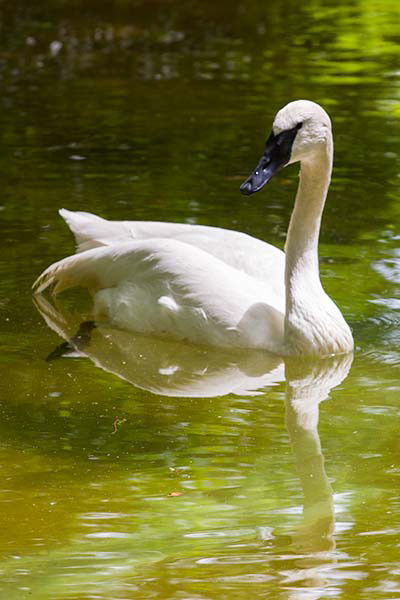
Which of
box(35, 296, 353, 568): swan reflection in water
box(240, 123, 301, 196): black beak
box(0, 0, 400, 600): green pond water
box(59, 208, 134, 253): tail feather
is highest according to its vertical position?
box(240, 123, 301, 196): black beak

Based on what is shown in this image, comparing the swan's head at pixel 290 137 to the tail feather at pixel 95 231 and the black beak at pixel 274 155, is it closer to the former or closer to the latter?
the black beak at pixel 274 155

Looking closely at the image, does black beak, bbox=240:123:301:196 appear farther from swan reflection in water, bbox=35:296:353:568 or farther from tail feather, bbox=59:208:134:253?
tail feather, bbox=59:208:134:253

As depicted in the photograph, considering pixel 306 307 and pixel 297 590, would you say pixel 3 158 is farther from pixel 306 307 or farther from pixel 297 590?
pixel 297 590

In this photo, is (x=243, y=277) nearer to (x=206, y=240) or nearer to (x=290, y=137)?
(x=206, y=240)

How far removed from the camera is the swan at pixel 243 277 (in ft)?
25.6

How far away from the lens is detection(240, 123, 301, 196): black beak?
25.2ft

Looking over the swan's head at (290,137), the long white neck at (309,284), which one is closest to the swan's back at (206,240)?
the long white neck at (309,284)

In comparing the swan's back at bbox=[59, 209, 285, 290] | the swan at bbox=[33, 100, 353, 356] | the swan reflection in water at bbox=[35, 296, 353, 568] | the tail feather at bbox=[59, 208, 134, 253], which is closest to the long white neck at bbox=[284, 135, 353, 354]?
the swan at bbox=[33, 100, 353, 356]

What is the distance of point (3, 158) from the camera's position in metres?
13.1

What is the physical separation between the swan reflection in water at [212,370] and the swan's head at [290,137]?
99cm

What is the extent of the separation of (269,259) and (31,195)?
12.0 ft

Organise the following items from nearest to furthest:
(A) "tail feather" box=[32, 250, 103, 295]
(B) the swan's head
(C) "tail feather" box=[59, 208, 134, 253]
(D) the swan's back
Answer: (B) the swan's head
(D) the swan's back
(A) "tail feather" box=[32, 250, 103, 295]
(C) "tail feather" box=[59, 208, 134, 253]

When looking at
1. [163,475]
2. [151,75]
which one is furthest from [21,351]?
[151,75]

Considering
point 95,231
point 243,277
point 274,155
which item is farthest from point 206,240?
point 274,155
